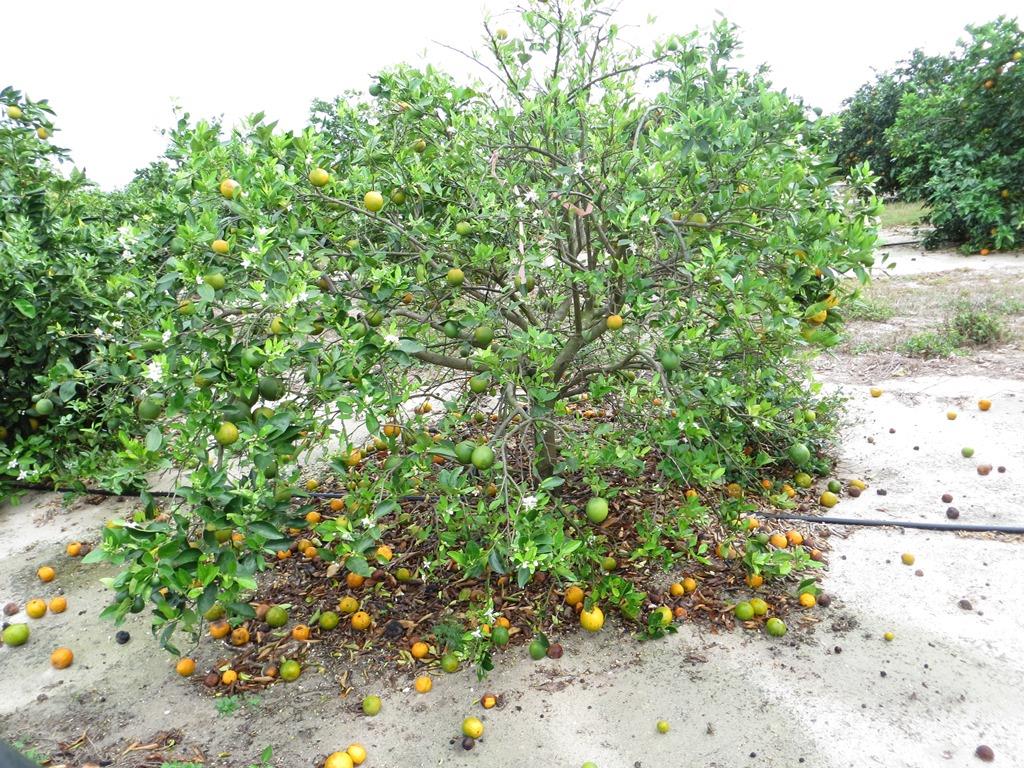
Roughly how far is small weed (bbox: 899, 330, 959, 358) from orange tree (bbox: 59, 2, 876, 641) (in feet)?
10.6

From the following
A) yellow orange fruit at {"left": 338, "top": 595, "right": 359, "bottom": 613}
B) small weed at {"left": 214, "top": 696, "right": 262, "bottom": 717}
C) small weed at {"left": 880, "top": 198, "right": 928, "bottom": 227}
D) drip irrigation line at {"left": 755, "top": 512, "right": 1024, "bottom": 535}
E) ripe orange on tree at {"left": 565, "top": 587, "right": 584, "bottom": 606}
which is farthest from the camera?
small weed at {"left": 880, "top": 198, "right": 928, "bottom": 227}

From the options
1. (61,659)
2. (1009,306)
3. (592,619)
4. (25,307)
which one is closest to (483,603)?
(592,619)

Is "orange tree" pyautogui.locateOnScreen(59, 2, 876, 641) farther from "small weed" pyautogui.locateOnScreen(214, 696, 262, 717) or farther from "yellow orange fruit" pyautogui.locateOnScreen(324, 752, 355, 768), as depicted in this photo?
"yellow orange fruit" pyautogui.locateOnScreen(324, 752, 355, 768)

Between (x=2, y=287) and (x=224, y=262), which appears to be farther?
(x=2, y=287)

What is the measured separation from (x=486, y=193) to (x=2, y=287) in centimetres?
332

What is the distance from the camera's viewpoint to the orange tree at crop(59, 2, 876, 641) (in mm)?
1895

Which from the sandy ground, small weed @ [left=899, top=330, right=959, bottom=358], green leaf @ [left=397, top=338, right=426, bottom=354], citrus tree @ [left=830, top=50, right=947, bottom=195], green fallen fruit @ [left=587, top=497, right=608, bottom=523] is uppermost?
citrus tree @ [left=830, top=50, right=947, bottom=195]

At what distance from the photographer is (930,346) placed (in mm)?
5398

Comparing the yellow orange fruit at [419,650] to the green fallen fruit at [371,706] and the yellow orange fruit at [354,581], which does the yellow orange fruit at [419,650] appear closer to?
the green fallen fruit at [371,706]

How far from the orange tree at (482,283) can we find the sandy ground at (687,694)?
0.33 m

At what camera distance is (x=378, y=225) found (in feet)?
8.38

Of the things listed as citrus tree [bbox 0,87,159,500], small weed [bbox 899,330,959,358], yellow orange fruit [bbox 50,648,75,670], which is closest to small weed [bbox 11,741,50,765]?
yellow orange fruit [bbox 50,648,75,670]

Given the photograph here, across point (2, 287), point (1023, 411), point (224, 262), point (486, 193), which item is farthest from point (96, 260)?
point (1023, 411)

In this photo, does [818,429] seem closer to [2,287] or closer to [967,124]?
[2,287]
